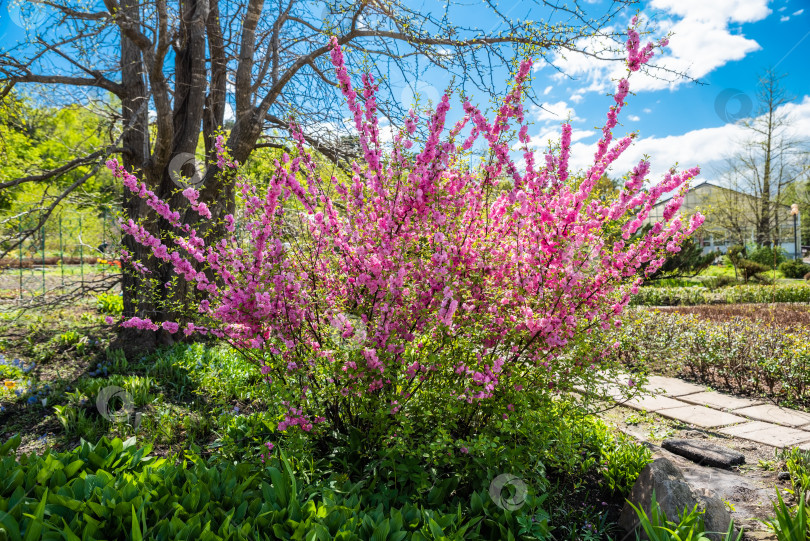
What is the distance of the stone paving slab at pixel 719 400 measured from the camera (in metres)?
4.76

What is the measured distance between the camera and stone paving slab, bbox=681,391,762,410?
187 inches

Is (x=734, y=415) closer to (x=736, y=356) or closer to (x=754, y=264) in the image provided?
(x=736, y=356)

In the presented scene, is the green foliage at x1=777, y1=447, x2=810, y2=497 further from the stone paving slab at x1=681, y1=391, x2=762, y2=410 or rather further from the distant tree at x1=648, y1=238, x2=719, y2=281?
the distant tree at x1=648, y1=238, x2=719, y2=281

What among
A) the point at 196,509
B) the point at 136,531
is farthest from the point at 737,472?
the point at 136,531

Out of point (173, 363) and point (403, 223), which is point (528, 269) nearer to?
Answer: point (403, 223)

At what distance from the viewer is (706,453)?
10.7 feet

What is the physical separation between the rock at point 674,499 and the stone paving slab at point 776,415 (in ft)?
8.15

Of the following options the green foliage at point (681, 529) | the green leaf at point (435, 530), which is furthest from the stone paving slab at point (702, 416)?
the green leaf at point (435, 530)

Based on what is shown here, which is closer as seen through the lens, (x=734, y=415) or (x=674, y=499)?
(x=674, y=499)

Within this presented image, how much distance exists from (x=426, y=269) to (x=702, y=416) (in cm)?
341

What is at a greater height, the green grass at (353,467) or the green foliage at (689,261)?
the green foliage at (689,261)

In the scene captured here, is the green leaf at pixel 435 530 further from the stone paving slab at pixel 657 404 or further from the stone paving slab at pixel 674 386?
the stone paving slab at pixel 674 386

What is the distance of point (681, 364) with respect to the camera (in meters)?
5.95

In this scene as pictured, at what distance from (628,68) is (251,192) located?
2187 mm
